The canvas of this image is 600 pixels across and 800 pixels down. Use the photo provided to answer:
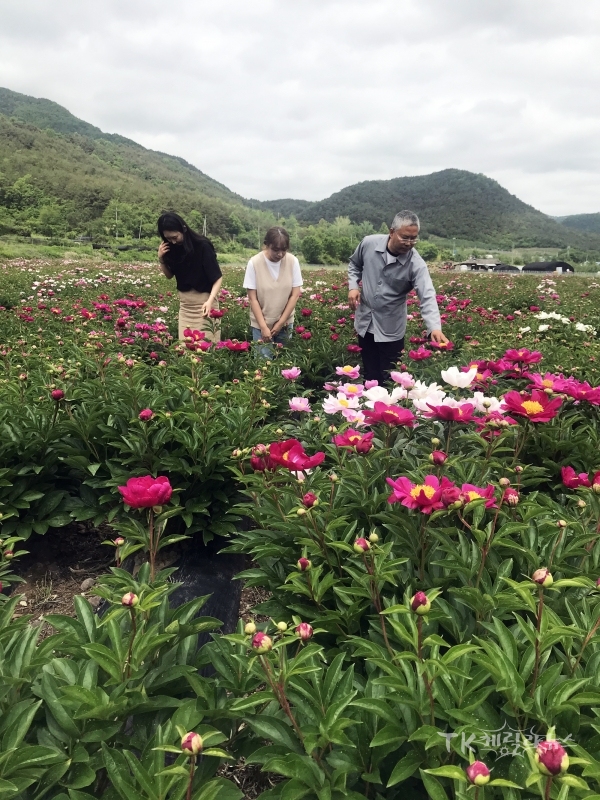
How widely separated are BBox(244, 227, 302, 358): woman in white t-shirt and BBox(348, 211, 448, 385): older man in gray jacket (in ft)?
1.63

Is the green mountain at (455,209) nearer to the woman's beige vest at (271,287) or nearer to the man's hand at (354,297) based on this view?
the woman's beige vest at (271,287)

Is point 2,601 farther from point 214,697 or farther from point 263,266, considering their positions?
point 263,266

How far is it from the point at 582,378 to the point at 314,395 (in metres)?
1.91

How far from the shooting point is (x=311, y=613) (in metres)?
1.22

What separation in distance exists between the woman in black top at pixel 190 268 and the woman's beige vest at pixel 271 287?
0.30m

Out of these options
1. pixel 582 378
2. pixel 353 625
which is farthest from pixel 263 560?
pixel 582 378

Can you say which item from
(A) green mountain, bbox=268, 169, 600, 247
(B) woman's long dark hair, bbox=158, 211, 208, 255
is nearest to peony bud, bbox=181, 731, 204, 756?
(B) woman's long dark hair, bbox=158, 211, 208, 255

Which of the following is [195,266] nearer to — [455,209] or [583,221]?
[455,209]

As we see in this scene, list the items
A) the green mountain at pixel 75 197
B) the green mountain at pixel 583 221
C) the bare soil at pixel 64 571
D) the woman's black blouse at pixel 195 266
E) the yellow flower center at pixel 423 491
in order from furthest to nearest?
the green mountain at pixel 583 221
the green mountain at pixel 75 197
the woman's black blouse at pixel 195 266
the bare soil at pixel 64 571
the yellow flower center at pixel 423 491

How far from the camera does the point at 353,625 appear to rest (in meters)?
1.18

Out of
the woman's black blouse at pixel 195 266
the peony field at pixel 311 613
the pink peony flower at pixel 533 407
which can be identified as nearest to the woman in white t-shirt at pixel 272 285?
the woman's black blouse at pixel 195 266

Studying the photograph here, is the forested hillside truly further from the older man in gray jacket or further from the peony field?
the peony field

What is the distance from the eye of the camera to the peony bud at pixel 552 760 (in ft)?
1.90

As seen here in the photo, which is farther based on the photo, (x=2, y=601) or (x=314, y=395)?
(x=314, y=395)
